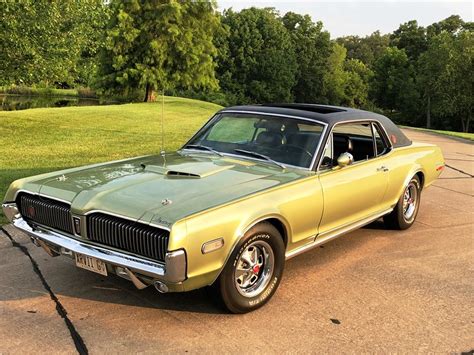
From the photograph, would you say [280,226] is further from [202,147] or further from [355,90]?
[355,90]

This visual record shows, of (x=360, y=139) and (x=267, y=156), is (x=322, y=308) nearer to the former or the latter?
(x=267, y=156)

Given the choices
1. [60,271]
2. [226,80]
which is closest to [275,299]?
[60,271]

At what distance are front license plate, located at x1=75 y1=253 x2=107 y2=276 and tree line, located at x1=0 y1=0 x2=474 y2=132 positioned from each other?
1256 cm

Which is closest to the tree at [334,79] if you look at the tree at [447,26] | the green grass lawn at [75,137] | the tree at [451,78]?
the tree at [447,26]

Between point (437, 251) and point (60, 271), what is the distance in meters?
3.93

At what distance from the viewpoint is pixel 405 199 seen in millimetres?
6207

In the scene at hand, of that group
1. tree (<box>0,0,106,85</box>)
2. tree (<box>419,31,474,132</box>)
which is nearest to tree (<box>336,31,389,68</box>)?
tree (<box>419,31,474,132</box>)

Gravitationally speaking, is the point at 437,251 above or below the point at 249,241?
below

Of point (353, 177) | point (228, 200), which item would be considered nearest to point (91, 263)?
point (228, 200)

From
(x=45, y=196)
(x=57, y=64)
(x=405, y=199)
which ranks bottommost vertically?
(x=405, y=199)

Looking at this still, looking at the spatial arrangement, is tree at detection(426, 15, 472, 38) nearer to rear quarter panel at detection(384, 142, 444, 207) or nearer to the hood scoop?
rear quarter panel at detection(384, 142, 444, 207)

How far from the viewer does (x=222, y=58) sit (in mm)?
61625

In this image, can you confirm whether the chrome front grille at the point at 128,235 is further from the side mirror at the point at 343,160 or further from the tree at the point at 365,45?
the tree at the point at 365,45

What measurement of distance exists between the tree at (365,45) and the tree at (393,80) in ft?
142
